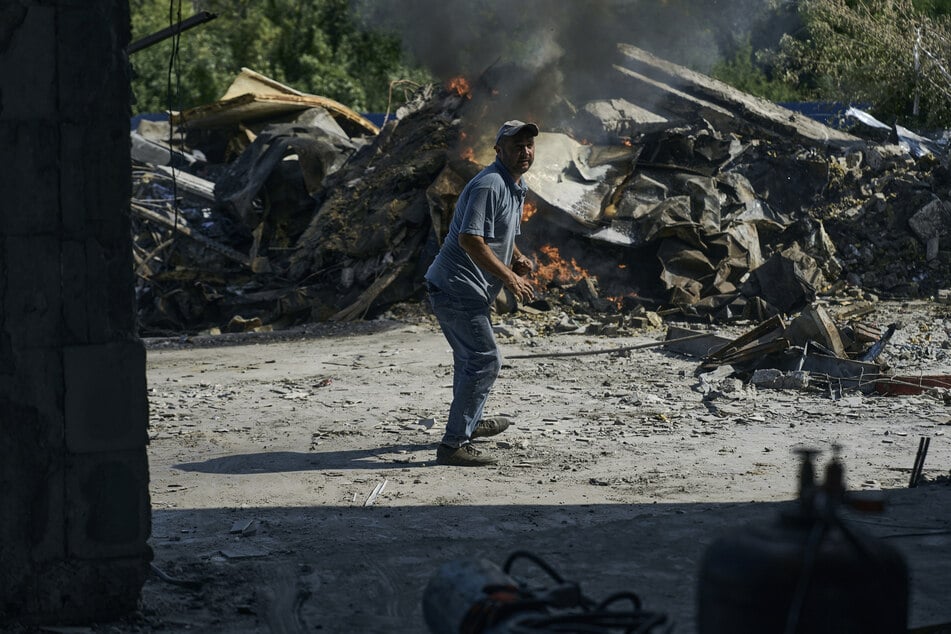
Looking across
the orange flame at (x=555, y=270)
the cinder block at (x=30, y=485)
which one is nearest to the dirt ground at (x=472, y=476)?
the cinder block at (x=30, y=485)

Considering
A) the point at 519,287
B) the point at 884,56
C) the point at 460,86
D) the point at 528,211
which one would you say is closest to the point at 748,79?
the point at 884,56

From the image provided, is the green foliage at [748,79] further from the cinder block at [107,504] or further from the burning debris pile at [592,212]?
the cinder block at [107,504]

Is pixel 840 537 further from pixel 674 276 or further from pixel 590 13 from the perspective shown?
pixel 590 13

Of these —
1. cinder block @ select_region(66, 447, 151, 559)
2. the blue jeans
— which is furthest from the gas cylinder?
the blue jeans

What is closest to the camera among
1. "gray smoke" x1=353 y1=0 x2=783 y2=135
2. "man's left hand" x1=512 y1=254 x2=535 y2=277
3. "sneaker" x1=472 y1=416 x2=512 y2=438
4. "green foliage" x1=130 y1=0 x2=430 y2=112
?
"man's left hand" x1=512 y1=254 x2=535 y2=277

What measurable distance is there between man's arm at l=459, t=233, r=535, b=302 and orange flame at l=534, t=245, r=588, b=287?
678 centimetres

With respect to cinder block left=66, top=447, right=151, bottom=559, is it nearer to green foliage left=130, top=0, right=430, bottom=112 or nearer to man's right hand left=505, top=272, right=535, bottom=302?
man's right hand left=505, top=272, right=535, bottom=302

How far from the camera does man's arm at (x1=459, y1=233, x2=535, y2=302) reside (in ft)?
18.5

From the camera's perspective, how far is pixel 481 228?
568 centimetres

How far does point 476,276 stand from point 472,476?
111 cm

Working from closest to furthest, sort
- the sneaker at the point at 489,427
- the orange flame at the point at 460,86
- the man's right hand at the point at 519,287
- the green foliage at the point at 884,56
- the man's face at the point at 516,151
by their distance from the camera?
the man's right hand at the point at 519,287
the man's face at the point at 516,151
the sneaker at the point at 489,427
the orange flame at the point at 460,86
the green foliage at the point at 884,56

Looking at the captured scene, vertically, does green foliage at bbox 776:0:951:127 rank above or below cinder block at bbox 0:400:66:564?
above

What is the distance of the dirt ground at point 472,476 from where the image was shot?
3926mm

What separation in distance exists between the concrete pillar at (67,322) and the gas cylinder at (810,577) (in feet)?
6.76
